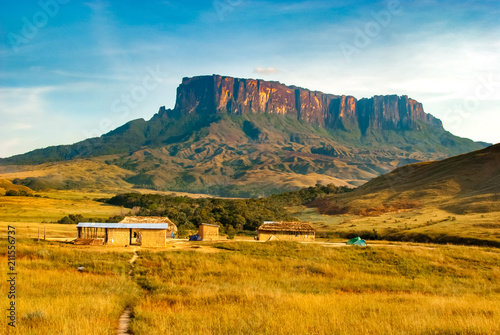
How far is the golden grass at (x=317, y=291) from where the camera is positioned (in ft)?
43.1

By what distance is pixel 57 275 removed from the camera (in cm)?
2289

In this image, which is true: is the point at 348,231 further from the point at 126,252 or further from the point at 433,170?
the point at 433,170

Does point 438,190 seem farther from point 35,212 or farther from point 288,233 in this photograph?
point 35,212

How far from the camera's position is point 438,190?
303 feet

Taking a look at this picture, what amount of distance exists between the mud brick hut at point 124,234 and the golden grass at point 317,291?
5.71 metres

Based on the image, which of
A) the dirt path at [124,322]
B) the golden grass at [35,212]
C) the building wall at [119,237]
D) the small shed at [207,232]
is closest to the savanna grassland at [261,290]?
the dirt path at [124,322]

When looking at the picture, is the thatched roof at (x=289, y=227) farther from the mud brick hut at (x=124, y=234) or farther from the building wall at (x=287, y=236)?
the mud brick hut at (x=124, y=234)

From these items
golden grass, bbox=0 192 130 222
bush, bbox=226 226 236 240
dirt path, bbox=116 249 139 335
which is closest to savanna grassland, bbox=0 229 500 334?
dirt path, bbox=116 249 139 335

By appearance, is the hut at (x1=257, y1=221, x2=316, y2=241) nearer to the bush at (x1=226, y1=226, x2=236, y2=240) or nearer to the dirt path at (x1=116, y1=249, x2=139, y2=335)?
the bush at (x1=226, y1=226, x2=236, y2=240)

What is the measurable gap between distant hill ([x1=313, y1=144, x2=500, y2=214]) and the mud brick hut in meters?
56.7

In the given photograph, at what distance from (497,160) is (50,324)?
10734 centimetres

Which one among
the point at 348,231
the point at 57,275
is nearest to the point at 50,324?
the point at 57,275

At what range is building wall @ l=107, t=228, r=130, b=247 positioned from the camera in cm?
3959

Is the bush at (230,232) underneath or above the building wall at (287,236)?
underneath
